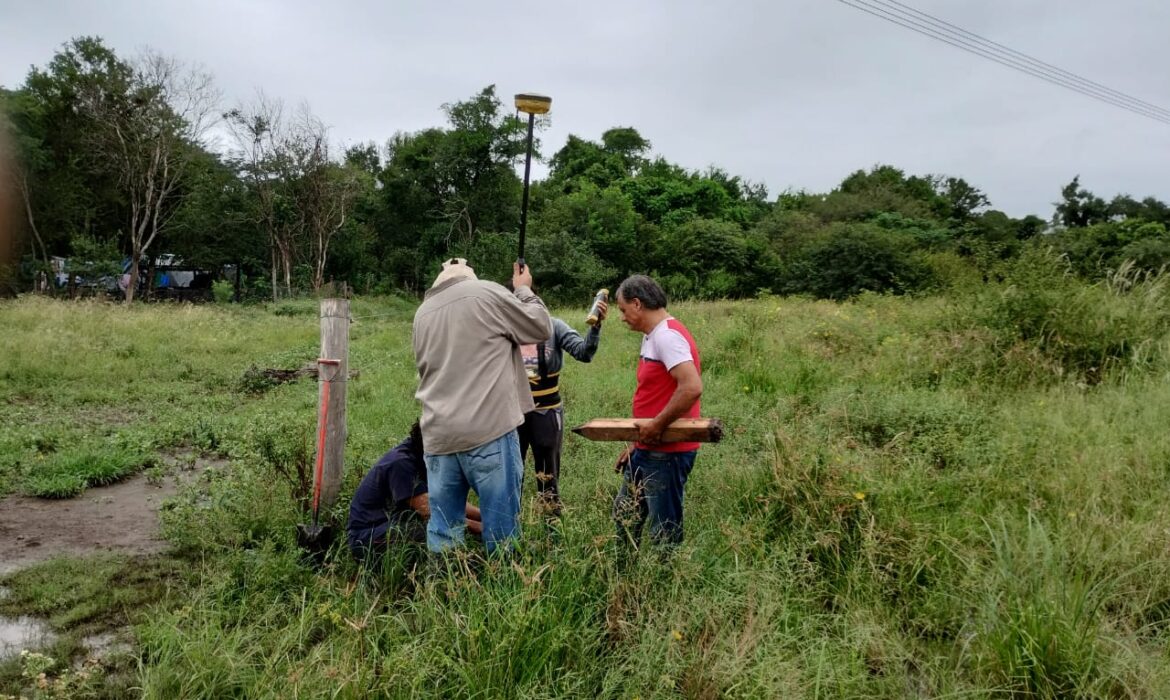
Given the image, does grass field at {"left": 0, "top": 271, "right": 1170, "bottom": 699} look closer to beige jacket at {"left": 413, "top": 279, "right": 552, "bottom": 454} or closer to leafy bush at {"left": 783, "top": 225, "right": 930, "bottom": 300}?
beige jacket at {"left": 413, "top": 279, "right": 552, "bottom": 454}

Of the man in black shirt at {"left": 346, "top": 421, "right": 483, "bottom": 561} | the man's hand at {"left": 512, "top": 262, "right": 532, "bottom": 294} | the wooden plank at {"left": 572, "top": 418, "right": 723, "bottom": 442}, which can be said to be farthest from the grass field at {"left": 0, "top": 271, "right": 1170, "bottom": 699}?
the man's hand at {"left": 512, "top": 262, "right": 532, "bottom": 294}

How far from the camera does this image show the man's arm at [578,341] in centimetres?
418

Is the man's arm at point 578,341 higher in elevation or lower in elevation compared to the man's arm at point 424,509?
higher

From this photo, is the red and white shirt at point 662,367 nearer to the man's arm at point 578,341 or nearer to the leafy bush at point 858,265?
the man's arm at point 578,341

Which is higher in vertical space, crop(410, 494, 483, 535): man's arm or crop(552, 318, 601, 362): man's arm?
crop(552, 318, 601, 362): man's arm

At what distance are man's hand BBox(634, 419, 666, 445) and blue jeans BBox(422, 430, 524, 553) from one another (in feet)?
2.01

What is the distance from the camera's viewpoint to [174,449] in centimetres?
671

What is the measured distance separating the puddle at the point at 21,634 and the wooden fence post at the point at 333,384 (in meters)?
1.40

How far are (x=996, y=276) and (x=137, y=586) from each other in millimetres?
9511

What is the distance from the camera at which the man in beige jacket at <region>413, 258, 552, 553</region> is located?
318 cm

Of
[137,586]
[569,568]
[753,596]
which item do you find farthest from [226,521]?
[753,596]

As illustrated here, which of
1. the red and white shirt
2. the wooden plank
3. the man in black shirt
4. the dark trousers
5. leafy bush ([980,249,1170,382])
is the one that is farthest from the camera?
leafy bush ([980,249,1170,382])

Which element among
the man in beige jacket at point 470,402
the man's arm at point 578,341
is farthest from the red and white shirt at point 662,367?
the man in beige jacket at point 470,402

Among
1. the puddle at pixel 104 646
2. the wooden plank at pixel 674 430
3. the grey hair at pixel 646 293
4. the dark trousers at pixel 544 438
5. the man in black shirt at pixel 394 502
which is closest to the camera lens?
the puddle at pixel 104 646
